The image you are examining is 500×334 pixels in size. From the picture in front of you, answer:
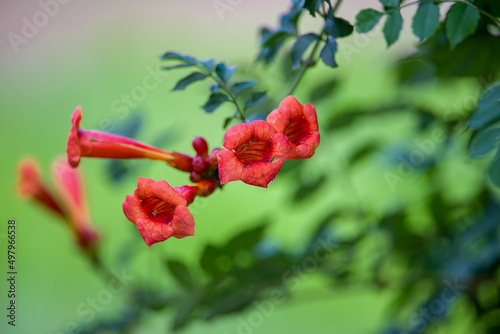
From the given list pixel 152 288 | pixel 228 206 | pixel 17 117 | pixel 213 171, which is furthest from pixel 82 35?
pixel 213 171

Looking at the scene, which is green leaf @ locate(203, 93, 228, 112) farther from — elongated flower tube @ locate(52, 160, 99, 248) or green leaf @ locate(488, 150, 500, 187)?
elongated flower tube @ locate(52, 160, 99, 248)

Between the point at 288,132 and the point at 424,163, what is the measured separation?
1.30 ft

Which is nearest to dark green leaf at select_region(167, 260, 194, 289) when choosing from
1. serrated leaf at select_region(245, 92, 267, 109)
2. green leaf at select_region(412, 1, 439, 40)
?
serrated leaf at select_region(245, 92, 267, 109)

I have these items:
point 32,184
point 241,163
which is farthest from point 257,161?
point 32,184

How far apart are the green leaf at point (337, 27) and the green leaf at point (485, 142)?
135mm

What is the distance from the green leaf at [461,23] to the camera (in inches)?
17.2

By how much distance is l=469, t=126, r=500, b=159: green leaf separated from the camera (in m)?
→ 0.43

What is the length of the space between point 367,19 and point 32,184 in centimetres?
64

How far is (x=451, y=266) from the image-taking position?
26.7 inches

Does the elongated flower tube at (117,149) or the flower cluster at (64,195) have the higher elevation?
the elongated flower tube at (117,149)

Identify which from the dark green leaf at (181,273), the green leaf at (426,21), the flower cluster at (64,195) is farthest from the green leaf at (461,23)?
the flower cluster at (64,195)

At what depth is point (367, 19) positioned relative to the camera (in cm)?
45

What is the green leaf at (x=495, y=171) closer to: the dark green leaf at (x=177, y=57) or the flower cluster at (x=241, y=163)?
the flower cluster at (x=241, y=163)

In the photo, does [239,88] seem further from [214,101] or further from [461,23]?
[461,23]
